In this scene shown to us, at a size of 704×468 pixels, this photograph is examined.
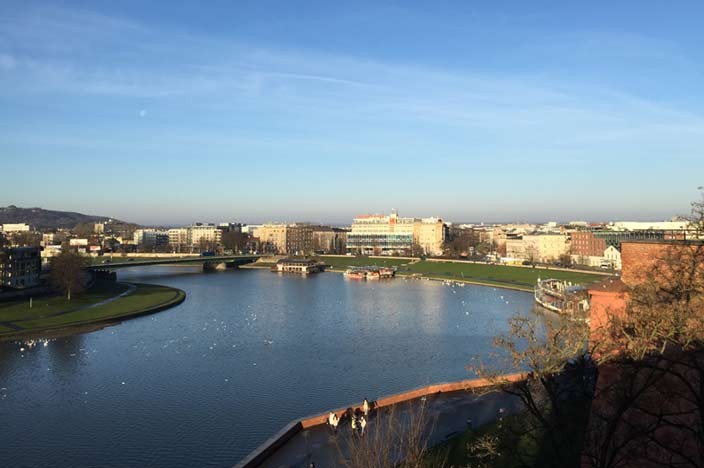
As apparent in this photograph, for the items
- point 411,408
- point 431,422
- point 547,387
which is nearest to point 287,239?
point 431,422

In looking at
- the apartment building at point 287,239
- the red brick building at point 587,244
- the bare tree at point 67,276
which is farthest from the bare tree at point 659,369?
the apartment building at point 287,239

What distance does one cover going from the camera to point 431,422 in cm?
1891

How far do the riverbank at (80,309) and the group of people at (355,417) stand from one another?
2928 cm

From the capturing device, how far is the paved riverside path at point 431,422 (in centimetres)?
1666

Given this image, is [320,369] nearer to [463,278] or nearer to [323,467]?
[323,467]

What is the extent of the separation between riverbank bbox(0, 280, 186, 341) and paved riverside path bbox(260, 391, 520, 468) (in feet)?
97.3

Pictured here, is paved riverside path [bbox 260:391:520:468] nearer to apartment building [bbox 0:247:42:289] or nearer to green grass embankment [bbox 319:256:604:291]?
apartment building [bbox 0:247:42:289]

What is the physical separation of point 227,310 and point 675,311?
153 ft

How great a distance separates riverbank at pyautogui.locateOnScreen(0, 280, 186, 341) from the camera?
41.3m

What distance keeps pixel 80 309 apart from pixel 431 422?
40.1 m

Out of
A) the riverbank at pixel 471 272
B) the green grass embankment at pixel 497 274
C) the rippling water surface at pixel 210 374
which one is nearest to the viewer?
the rippling water surface at pixel 210 374

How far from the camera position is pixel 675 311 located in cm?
855

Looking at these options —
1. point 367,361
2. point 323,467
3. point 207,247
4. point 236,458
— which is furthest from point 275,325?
point 207,247

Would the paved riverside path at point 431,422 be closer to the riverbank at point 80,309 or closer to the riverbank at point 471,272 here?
the riverbank at point 80,309
